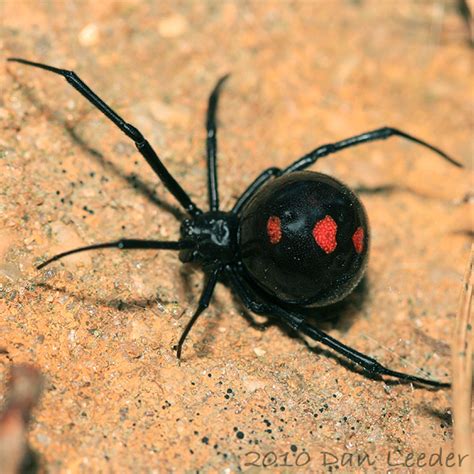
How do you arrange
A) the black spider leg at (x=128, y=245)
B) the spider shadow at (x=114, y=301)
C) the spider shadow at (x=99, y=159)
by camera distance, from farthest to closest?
the spider shadow at (x=99, y=159)
the spider shadow at (x=114, y=301)
the black spider leg at (x=128, y=245)

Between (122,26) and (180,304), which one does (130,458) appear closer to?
(180,304)

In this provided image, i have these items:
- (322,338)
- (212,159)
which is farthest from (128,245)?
(322,338)

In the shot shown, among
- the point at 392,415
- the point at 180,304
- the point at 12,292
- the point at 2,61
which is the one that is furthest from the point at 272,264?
the point at 2,61

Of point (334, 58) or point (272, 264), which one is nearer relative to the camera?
point (272, 264)

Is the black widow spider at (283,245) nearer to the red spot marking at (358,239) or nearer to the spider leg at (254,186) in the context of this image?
the red spot marking at (358,239)

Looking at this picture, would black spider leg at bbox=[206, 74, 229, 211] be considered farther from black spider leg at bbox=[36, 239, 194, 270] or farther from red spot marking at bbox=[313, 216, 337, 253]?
red spot marking at bbox=[313, 216, 337, 253]

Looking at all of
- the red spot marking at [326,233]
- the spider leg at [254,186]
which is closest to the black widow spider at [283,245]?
the red spot marking at [326,233]

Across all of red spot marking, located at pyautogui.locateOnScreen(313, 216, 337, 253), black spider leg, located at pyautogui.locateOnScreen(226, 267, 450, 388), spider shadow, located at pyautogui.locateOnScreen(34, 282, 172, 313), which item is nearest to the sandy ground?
spider shadow, located at pyautogui.locateOnScreen(34, 282, 172, 313)

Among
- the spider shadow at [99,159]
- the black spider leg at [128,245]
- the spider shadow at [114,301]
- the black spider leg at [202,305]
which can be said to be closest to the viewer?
the black spider leg at [128,245]
